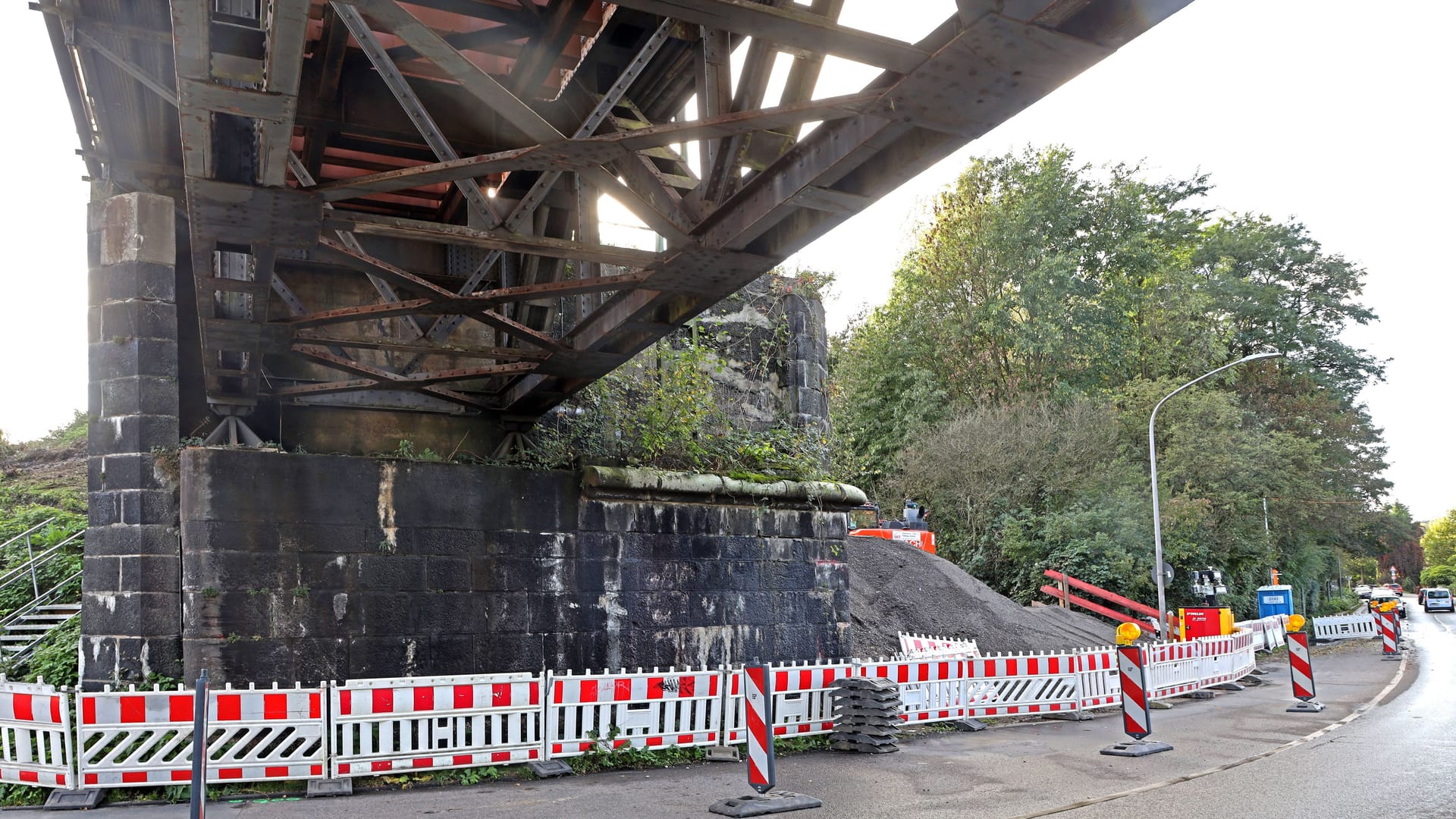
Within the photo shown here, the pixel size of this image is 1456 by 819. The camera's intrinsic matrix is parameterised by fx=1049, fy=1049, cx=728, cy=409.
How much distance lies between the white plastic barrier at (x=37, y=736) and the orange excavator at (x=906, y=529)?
15209mm

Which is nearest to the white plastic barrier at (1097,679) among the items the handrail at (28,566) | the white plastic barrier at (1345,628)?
the handrail at (28,566)

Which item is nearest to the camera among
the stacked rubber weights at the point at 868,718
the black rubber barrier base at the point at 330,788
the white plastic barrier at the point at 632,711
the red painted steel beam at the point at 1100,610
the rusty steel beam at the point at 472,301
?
the rusty steel beam at the point at 472,301

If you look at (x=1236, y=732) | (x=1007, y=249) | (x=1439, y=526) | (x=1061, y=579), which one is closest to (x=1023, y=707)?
(x=1236, y=732)

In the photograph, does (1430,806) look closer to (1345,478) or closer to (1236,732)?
(1236,732)

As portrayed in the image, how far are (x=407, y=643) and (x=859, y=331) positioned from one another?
112 ft

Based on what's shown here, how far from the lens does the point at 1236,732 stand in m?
13.2

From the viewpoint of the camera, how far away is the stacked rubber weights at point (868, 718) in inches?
445

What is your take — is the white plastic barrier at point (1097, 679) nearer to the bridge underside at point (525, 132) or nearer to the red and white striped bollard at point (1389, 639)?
the bridge underside at point (525, 132)

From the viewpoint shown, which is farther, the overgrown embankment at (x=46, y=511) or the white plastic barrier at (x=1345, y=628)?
the white plastic barrier at (x=1345, y=628)

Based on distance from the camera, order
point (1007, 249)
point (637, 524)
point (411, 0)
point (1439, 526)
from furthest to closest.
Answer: point (1439, 526), point (1007, 249), point (637, 524), point (411, 0)

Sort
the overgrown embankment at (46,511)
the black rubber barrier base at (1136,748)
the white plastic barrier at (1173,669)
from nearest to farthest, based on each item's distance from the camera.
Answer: the overgrown embankment at (46,511) → the black rubber barrier base at (1136,748) → the white plastic barrier at (1173,669)

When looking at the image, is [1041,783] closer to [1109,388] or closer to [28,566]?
[28,566]

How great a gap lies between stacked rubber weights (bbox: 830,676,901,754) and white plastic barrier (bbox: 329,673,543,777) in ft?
11.3

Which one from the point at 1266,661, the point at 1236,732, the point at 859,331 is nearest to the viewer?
the point at 1236,732
